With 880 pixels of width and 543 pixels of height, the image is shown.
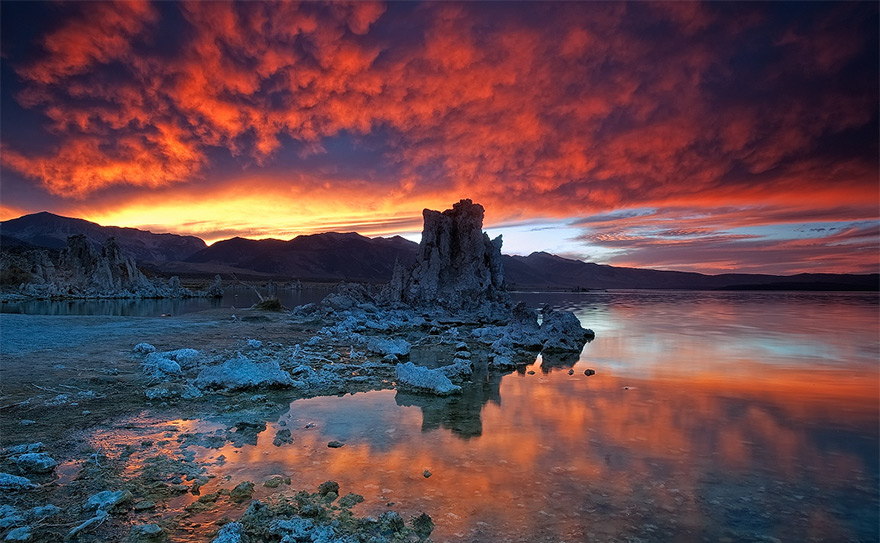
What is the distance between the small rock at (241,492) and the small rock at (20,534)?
201 cm

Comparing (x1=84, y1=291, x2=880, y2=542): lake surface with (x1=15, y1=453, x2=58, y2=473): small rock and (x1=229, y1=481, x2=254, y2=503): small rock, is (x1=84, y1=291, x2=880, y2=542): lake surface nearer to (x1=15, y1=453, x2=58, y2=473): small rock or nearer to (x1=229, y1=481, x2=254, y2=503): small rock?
(x1=229, y1=481, x2=254, y2=503): small rock

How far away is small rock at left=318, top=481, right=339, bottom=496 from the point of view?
6094 mm

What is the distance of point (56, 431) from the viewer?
7.79 meters

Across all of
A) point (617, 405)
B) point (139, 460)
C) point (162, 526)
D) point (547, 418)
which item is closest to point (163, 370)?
point (139, 460)

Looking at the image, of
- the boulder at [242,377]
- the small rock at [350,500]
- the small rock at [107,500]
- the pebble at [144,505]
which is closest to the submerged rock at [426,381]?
the boulder at [242,377]

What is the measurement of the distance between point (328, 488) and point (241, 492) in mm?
1164

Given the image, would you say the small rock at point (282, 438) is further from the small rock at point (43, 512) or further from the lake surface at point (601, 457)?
the small rock at point (43, 512)

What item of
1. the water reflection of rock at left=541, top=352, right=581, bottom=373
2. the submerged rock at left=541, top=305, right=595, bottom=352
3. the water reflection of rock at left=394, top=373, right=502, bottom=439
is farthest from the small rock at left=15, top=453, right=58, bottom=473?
the submerged rock at left=541, top=305, right=595, bottom=352

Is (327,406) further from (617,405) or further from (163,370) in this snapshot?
(617,405)

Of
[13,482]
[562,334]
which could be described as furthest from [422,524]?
[562,334]

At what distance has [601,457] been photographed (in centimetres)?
779

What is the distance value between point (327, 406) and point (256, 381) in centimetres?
259

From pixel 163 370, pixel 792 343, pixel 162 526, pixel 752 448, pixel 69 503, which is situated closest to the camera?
pixel 162 526

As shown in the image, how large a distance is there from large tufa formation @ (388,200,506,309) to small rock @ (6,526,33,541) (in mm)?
33091
